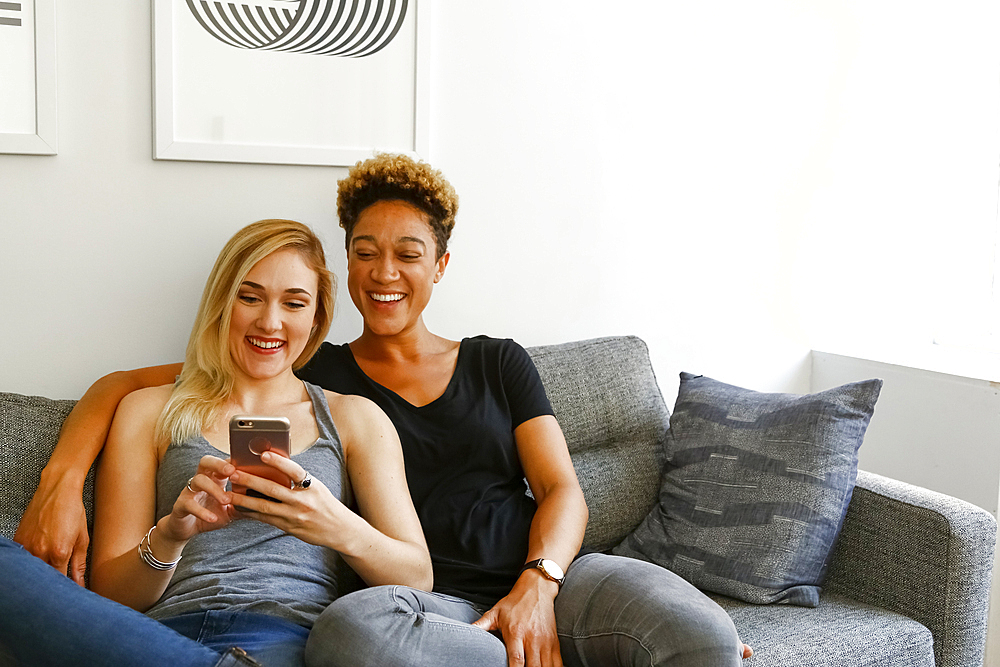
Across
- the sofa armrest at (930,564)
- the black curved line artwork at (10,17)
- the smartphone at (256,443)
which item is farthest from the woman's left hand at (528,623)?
the black curved line artwork at (10,17)

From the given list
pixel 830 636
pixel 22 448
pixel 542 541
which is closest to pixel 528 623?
pixel 542 541

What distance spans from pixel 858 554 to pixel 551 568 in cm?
68

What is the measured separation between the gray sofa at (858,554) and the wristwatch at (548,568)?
33 centimetres

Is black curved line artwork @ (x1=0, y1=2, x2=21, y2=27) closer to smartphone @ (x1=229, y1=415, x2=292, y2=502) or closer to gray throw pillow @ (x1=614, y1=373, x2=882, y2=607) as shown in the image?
smartphone @ (x1=229, y1=415, x2=292, y2=502)

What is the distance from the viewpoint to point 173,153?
5.79 ft

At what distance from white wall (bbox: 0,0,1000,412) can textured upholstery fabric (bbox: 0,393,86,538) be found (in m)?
0.22

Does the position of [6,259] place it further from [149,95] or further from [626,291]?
[626,291]

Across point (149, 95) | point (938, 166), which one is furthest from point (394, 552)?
point (938, 166)

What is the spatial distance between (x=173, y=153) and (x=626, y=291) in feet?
3.85

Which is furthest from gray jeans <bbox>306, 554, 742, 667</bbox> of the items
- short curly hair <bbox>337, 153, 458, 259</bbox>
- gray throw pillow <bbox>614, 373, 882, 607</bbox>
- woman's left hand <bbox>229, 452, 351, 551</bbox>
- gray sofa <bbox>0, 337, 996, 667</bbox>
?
short curly hair <bbox>337, 153, 458, 259</bbox>

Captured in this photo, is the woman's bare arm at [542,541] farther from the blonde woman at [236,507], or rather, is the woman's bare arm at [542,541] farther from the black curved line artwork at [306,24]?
the black curved line artwork at [306,24]

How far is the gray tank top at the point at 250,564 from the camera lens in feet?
4.17

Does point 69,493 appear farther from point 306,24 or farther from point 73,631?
point 306,24

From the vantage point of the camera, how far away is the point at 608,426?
1.95m
